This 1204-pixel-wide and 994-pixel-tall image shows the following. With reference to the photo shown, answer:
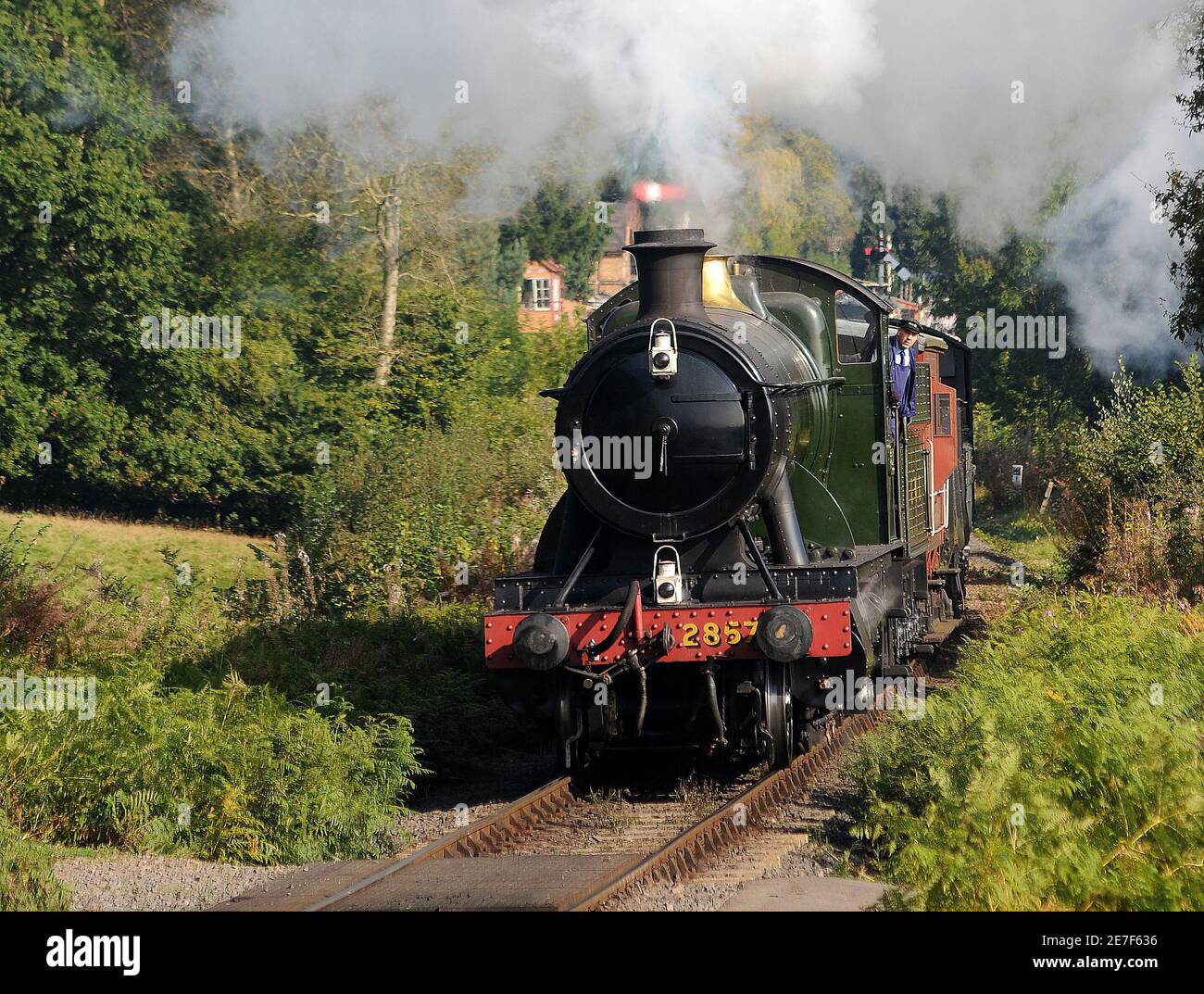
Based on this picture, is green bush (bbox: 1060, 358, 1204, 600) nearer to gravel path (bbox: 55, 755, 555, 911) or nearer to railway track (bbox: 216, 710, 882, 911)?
railway track (bbox: 216, 710, 882, 911)

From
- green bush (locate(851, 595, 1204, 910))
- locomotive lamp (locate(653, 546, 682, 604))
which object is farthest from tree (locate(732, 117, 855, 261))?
green bush (locate(851, 595, 1204, 910))

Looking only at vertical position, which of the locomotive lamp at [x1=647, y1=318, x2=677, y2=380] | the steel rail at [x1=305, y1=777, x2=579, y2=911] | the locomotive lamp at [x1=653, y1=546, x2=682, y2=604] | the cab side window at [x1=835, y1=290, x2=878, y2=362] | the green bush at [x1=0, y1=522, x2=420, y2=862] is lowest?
the steel rail at [x1=305, y1=777, x2=579, y2=911]

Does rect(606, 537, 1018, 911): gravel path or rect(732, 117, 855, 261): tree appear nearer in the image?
rect(606, 537, 1018, 911): gravel path

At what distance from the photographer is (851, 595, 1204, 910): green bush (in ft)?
18.3

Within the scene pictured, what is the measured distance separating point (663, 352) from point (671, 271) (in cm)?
59

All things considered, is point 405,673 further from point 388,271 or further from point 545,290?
point 545,290

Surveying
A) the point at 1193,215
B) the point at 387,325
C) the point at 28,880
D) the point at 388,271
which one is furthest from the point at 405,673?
the point at 387,325

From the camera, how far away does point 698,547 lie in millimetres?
8203

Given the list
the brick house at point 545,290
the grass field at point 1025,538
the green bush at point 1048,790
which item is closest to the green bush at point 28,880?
the green bush at point 1048,790

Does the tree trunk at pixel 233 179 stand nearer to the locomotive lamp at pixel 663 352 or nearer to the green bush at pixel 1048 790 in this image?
the locomotive lamp at pixel 663 352

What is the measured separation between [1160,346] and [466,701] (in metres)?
15.7

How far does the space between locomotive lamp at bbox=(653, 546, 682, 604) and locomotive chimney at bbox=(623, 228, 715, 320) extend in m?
1.37
